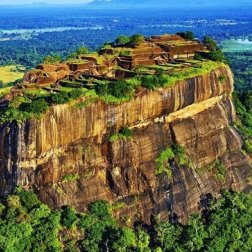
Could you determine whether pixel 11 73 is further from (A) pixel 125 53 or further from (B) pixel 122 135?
(B) pixel 122 135

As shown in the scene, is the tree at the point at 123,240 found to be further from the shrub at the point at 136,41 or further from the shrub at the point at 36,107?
the shrub at the point at 136,41

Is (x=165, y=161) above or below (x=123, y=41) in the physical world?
below

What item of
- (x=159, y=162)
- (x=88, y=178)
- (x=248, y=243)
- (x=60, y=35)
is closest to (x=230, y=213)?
(x=248, y=243)

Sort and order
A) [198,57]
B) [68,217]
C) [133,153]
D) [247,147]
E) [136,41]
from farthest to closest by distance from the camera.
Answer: [136,41] → [198,57] → [247,147] → [133,153] → [68,217]

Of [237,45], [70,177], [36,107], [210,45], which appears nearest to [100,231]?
[70,177]

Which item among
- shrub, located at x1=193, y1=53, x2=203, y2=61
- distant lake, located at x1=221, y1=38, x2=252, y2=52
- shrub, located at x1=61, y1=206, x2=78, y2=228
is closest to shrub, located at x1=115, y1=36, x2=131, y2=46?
shrub, located at x1=193, y1=53, x2=203, y2=61

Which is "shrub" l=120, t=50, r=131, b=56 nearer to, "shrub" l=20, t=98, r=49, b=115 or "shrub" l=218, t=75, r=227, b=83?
"shrub" l=218, t=75, r=227, b=83

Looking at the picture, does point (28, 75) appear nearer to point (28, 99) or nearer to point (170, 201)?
point (28, 99)
